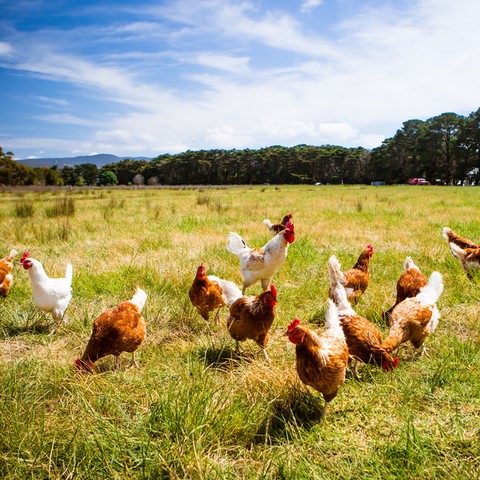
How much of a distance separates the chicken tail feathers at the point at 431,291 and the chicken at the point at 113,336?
282 centimetres

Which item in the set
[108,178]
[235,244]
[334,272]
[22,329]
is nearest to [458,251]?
[334,272]

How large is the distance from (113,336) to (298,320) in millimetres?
1648

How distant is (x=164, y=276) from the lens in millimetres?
4969

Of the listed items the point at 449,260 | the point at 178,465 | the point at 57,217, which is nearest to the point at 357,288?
the point at 449,260

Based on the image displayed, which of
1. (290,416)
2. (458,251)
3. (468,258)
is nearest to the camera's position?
(290,416)

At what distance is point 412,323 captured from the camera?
3.02m

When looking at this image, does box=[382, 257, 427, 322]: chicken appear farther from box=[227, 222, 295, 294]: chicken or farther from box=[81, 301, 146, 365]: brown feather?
box=[81, 301, 146, 365]: brown feather

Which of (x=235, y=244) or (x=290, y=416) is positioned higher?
(x=235, y=244)

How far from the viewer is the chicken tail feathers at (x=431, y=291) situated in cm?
338

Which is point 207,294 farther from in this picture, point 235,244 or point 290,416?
point 290,416

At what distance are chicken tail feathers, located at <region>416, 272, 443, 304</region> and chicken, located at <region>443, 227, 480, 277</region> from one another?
1.79 meters

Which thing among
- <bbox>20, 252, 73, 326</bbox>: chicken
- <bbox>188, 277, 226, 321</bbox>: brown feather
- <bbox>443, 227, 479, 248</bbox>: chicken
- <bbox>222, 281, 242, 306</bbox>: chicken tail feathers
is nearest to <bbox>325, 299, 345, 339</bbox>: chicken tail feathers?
<bbox>222, 281, 242, 306</bbox>: chicken tail feathers

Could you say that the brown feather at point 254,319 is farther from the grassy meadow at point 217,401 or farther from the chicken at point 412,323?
the chicken at point 412,323

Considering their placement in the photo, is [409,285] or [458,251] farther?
[458,251]
